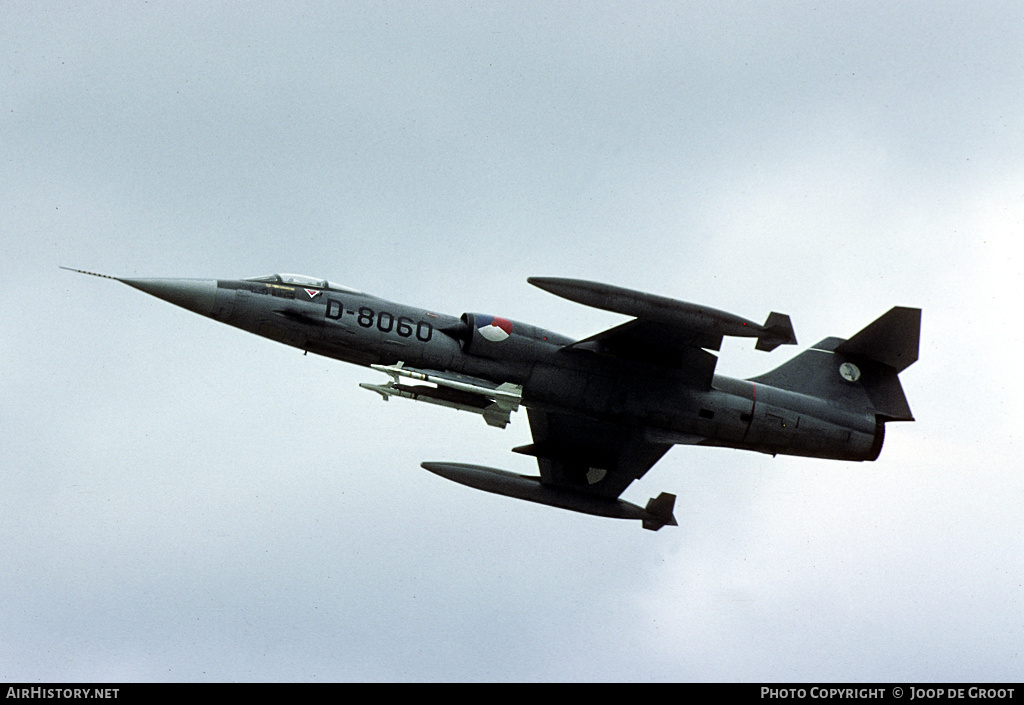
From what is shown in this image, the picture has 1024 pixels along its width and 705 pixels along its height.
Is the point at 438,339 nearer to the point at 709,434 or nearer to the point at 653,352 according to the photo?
the point at 653,352

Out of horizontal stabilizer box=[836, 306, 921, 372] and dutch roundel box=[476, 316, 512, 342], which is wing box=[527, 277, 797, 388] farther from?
horizontal stabilizer box=[836, 306, 921, 372]

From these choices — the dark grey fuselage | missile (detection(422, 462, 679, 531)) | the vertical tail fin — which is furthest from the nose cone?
the vertical tail fin

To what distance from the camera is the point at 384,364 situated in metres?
24.1

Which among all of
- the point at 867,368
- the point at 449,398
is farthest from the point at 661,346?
the point at 867,368

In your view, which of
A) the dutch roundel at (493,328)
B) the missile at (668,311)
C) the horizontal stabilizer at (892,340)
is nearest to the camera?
the missile at (668,311)

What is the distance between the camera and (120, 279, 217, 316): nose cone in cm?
2338

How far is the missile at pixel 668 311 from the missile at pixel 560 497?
532 cm

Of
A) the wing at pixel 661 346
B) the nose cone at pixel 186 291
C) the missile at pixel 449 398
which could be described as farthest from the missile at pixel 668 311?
the nose cone at pixel 186 291

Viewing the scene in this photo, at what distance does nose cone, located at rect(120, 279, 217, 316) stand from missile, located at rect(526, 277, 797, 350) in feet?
23.0

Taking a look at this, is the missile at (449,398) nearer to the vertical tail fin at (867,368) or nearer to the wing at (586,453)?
the wing at (586,453)

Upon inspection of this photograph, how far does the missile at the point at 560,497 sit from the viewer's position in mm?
26266

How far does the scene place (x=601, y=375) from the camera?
997 inches

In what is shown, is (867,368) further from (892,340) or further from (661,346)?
(661,346)
